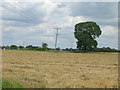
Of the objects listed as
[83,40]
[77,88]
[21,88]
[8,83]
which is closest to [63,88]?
[77,88]

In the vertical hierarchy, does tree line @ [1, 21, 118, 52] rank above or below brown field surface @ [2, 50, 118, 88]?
above

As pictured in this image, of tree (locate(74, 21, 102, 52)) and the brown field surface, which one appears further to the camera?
tree (locate(74, 21, 102, 52))

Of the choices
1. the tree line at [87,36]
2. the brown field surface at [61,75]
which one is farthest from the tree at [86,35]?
the brown field surface at [61,75]

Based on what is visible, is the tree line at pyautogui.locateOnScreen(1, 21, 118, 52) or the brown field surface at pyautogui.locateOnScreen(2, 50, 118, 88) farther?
the tree line at pyautogui.locateOnScreen(1, 21, 118, 52)

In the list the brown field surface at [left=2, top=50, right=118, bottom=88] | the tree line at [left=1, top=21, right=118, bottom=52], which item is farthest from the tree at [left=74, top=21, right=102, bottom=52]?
the brown field surface at [left=2, top=50, right=118, bottom=88]

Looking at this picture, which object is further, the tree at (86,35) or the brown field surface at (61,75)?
the tree at (86,35)

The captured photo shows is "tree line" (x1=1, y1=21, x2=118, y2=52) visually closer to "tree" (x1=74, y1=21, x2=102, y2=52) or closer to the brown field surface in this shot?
"tree" (x1=74, y1=21, x2=102, y2=52)

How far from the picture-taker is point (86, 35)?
75562 millimetres

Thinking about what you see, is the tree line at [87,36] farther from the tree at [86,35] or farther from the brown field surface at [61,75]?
the brown field surface at [61,75]

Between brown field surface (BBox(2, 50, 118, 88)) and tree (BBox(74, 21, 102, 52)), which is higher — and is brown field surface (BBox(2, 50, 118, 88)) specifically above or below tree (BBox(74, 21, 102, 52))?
below

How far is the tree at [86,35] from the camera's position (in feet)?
243

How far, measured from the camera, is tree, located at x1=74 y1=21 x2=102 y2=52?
73938 mm

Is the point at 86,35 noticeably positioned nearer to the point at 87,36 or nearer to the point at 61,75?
the point at 87,36

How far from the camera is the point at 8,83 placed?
26.7 feet
